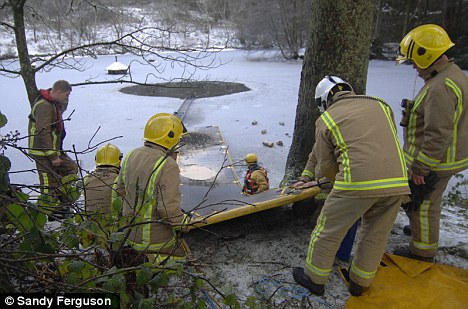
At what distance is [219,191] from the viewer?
4.41 m

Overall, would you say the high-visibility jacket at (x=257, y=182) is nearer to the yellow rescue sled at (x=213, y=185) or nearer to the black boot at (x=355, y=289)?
the yellow rescue sled at (x=213, y=185)

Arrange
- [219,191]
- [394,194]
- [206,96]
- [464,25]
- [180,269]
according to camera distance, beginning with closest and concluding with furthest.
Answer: [180,269] → [394,194] → [219,191] → [206,96] → [464,25]

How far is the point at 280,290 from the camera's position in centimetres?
215

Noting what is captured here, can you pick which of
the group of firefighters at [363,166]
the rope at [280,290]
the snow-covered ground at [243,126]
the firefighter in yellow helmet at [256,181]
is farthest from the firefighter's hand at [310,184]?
the firefighter in yellow helmet at [256,181]

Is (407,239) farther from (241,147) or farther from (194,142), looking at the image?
(194,142)

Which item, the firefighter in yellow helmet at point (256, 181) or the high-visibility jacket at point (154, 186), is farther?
Answer: the firefighter in yellow helmet at point (256, 181)

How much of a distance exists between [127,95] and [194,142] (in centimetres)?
524

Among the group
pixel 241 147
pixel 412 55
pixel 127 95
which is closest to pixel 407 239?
pixel 412 55

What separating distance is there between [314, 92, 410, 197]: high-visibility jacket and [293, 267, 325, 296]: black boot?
0.62 meters

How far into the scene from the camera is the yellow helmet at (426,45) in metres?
2.27

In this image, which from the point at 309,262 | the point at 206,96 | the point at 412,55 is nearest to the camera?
the point at 309,262

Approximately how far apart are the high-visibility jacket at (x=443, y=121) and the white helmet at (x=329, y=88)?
54 cm

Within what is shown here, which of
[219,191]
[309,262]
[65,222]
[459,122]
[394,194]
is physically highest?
[459,122]

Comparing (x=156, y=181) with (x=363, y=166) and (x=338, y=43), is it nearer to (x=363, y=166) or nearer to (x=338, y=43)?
(x=363, y=166)
